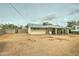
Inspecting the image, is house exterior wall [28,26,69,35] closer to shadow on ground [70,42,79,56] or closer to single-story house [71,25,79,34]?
single-story house [71,25,79,34]

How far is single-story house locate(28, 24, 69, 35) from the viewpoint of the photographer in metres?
3.49

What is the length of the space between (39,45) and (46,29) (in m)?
0.20

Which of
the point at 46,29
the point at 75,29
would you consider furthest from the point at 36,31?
the point at 75,29

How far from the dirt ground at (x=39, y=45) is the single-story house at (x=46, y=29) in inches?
1.8

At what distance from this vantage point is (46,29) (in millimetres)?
3510

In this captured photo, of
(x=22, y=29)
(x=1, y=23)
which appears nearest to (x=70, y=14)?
(x=22, y=29)

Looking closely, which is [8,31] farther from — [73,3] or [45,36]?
[73,3]

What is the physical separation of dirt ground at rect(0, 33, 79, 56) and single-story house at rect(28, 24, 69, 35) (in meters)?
0.05

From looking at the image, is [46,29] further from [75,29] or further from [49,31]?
[75,29]

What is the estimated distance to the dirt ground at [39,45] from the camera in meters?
3.50

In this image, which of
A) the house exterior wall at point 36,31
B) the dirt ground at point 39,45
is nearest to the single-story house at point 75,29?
the dirt ground at point 39,45

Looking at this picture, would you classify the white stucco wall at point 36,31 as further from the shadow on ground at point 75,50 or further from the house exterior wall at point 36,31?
the shadow on ground at point 75,50

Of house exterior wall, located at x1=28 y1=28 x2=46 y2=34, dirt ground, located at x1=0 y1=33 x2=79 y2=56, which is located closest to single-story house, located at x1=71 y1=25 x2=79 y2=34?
dirt ground, located at x1=0 y1=33 x2=79 y2=56

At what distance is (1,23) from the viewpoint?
3.47m
